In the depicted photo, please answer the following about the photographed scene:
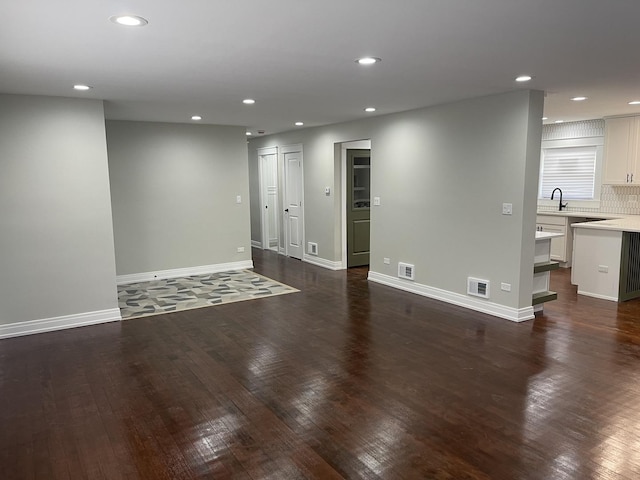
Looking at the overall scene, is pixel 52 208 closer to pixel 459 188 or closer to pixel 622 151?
pixel 459 188

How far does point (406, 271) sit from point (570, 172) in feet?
12.7

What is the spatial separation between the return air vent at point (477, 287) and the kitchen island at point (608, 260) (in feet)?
6.03

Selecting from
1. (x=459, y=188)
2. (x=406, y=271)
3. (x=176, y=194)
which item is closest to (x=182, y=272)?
(x=176, y=194)

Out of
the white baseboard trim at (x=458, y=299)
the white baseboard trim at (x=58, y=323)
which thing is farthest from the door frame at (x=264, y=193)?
the white baseboard trim at (x=58, y=323)

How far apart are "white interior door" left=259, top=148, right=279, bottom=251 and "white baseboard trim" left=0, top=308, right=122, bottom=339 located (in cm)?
488

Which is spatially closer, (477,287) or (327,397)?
(327,397)

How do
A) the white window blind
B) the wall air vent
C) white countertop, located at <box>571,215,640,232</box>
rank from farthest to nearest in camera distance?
the white window blind → the wall air vent → white countertop, located at <box>571,215,640,232</box>

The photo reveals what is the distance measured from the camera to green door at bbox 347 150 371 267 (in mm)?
7695

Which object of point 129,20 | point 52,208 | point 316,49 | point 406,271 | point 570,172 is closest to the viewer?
point 129,20

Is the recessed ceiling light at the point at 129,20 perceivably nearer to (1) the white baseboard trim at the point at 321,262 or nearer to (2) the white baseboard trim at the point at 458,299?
(2) the white baseboard trim at the point at 458,299

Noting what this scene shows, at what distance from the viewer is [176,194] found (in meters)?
7.21

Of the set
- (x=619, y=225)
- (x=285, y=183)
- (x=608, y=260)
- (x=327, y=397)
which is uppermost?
(x=285, y=183)

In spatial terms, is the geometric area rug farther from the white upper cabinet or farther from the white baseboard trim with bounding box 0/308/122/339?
the white upper cabinet

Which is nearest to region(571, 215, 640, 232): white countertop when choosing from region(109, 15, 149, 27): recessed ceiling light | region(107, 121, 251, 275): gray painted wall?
region(107, 121, 251, 275): gray painted wall
